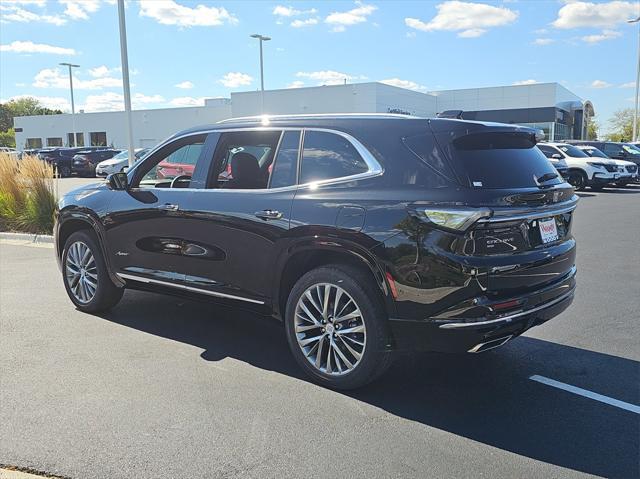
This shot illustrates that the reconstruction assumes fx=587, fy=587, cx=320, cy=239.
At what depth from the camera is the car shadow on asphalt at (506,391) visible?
3.35m

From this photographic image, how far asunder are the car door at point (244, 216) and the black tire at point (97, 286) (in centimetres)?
128

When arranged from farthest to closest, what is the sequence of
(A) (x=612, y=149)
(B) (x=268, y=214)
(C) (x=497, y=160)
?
(A) (x=612, y=149) → (B) (x=268, y=214) → (C) (x=497, y=160)

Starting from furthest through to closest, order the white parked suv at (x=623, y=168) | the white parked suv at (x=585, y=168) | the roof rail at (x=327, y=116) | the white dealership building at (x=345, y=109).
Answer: the white dealership building at (x=345, y=109), the white parked suv at (x=623, y=168), the white parked suv at (x=585, y=168), the roof rail at (x=327, y=116)

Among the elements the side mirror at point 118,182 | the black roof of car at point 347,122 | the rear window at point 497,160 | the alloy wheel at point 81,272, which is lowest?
the alloy wheel at point 81,272

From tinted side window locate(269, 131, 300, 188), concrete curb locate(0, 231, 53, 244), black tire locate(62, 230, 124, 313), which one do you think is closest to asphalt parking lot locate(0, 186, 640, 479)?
black tire locate(62, 230, 124, 313)

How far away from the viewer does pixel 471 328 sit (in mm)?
3555

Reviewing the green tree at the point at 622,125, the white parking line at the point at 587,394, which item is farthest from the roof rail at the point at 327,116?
the green tree at the point at 622,125

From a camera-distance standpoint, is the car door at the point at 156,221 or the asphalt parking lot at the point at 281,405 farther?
the car door at the point at 156,221

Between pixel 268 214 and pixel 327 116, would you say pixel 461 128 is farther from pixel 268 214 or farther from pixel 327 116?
pixel 268 214

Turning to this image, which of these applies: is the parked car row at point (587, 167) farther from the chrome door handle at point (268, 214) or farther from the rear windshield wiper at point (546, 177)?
the chrome door handle at point (268, 214)

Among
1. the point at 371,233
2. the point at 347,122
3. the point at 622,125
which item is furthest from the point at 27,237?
the point at 622,125

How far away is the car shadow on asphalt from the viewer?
3.35m

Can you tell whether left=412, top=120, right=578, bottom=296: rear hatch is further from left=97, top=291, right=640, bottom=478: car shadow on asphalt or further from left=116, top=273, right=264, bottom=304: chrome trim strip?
left=116, top=273, right=264, bottom=304: chrome trim strip

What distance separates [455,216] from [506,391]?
4.71 ft
